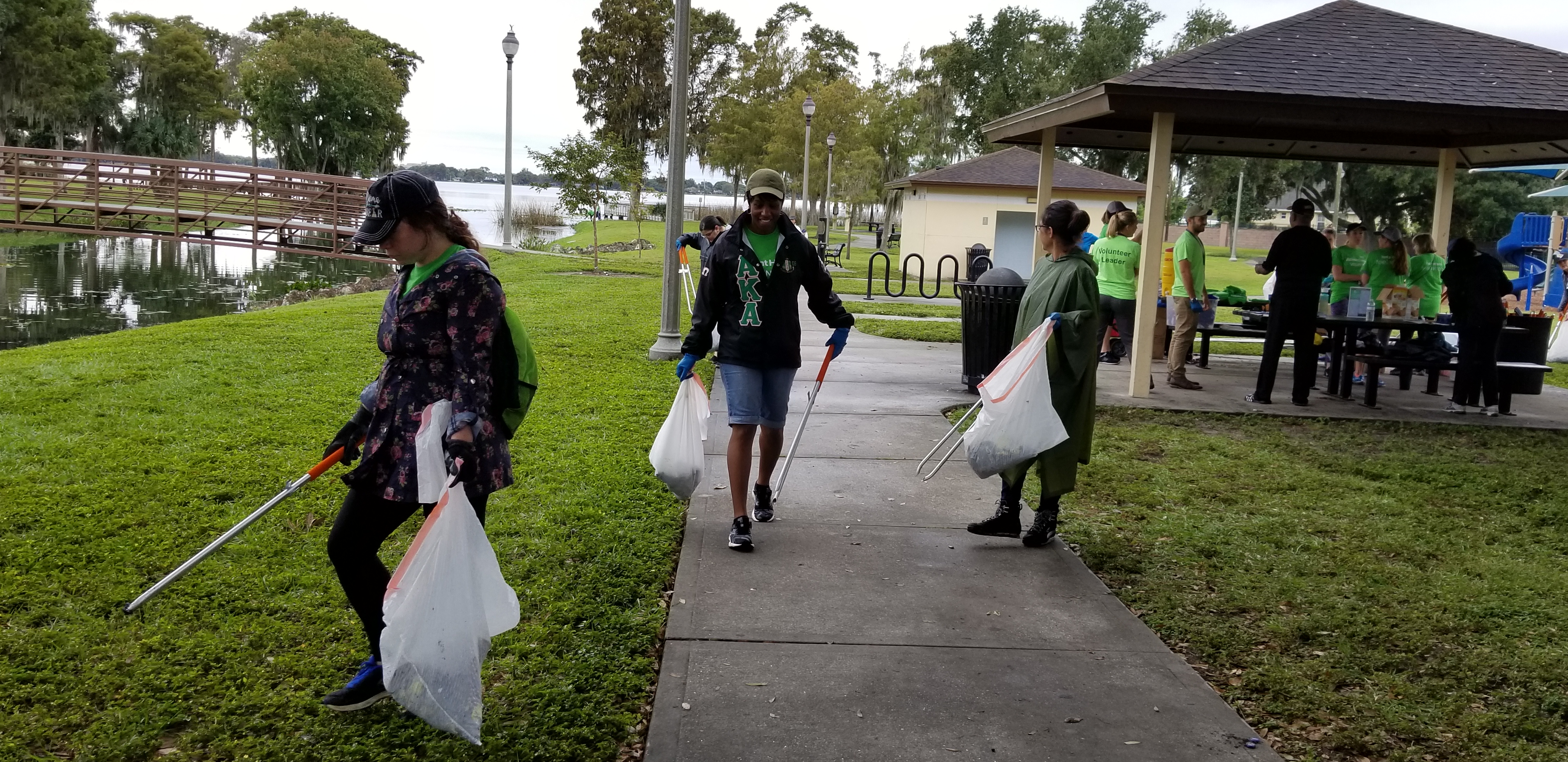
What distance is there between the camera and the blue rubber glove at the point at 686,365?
5070mm

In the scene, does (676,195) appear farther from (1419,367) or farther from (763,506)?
(1419,367)

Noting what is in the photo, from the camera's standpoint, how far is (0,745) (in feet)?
10.5

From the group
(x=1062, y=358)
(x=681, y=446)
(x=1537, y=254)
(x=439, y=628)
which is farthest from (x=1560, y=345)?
(x=439, y=628)

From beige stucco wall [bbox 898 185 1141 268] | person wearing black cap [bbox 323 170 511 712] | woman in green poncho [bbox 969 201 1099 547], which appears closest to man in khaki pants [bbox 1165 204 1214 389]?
woman in green poncho [bbox 969 201 1099 547]

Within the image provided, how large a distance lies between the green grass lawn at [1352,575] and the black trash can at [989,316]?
125 centimetres

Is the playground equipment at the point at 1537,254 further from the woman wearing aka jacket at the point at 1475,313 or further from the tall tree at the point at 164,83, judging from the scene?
the tall tree at the point at 164,83

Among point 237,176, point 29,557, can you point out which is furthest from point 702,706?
point 237,176

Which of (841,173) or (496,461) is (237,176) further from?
(496,461)

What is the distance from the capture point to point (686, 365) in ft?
16.7

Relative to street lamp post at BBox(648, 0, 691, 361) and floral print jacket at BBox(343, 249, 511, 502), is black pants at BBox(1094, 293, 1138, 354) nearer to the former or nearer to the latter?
street lamp post at BBox(648, 0, 691, 361)

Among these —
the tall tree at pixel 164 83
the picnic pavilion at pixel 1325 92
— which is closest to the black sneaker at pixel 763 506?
the picnic pavilion at pixel 1325 92

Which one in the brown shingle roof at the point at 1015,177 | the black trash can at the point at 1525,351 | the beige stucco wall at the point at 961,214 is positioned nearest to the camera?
the black trash can at the point at 1525,351

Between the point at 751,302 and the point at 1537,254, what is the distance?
72.0 ft

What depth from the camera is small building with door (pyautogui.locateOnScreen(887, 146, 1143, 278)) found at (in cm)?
2800
